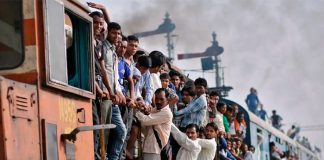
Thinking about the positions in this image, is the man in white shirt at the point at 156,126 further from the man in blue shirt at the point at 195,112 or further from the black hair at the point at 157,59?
the man in blue shirt at the point at 195,112

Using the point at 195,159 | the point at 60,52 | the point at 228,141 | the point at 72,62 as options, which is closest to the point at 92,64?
the point at 72,62

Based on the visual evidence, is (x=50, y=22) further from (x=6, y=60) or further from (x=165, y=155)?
(x=165, y=155)

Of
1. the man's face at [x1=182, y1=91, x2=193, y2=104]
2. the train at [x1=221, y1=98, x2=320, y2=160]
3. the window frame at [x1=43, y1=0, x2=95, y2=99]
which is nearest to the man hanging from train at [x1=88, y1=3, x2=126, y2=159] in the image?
the window frame at [x1=43, y1=0, x2=95, y2=99]

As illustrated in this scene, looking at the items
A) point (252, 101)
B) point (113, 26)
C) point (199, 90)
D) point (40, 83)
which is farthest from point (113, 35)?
point (252, 101)

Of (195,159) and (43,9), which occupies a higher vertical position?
(43,9)

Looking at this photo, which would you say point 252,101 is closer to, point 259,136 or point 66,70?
point 259,136

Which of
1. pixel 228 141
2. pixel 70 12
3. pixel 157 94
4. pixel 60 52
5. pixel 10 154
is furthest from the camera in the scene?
pixel 228 141

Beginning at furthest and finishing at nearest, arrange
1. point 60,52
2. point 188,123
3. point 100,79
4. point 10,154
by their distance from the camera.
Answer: point 188,123, point 100,79, point 60,52, point 10,154

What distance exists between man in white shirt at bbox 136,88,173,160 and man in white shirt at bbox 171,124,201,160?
0.90 meters

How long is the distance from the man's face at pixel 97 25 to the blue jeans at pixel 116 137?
2.75 ft

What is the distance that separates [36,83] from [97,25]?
261 cm

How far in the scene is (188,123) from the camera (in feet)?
38.4

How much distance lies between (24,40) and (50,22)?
0.31 m

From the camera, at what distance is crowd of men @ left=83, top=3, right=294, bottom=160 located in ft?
26.6
